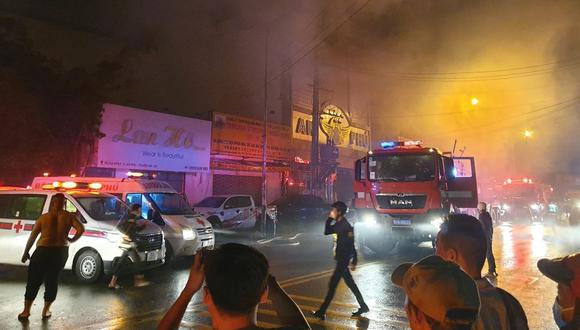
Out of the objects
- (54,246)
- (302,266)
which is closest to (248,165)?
(302,266)

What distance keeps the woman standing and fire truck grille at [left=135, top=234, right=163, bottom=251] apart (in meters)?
2.05

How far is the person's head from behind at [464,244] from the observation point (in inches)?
84.6

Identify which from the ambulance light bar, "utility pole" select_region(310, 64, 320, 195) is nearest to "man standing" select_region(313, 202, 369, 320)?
the ambulance light bar

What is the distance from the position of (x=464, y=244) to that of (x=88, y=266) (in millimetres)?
7331

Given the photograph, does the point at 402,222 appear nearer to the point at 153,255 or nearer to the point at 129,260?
the point at 153,255

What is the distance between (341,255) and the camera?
19.6 feet

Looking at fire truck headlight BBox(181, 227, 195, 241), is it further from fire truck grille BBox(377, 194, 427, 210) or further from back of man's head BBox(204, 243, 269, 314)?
back of man's head BBox(204, 243, 269, 314)

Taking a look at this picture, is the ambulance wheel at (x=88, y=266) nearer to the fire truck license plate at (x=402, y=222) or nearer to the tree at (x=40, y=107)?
the tree at (x=40, y=107)

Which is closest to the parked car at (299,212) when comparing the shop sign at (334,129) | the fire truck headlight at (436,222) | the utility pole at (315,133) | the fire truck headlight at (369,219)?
the utility pole at (315,133)

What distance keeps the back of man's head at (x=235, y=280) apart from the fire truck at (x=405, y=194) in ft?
32.0

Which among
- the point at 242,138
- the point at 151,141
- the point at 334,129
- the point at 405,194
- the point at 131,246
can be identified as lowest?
the point at 131,246

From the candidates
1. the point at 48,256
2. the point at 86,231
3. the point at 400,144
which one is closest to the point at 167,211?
the point at 86,231

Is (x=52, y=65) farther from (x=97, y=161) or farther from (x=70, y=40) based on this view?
(x=70, y=40)

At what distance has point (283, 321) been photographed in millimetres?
1911
